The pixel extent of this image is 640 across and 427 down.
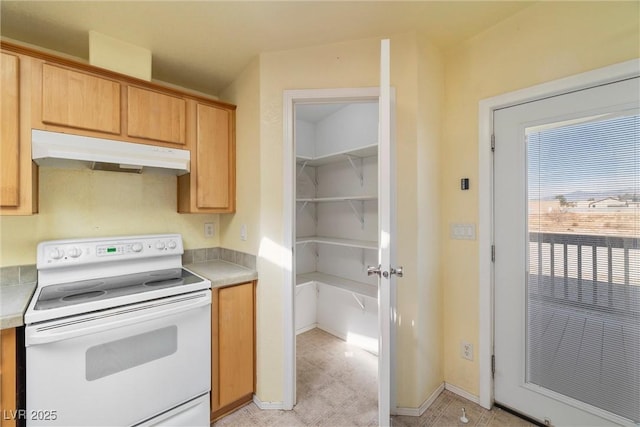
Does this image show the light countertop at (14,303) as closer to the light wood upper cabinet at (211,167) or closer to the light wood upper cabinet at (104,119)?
the light wood upper cabinet at (104,119)

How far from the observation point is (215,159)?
196cm

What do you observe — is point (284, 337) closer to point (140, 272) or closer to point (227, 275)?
point (227, 275)

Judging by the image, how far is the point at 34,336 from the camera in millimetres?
1094

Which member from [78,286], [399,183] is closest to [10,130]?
[78,286]

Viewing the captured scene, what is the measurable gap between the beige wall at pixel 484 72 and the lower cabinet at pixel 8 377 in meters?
2.36

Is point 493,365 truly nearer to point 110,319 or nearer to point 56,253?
point 110,319

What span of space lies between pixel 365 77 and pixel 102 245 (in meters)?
2.01

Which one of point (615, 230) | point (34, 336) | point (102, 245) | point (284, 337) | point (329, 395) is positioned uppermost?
point (615, 230)

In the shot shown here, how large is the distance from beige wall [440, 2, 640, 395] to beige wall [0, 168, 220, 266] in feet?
6.70

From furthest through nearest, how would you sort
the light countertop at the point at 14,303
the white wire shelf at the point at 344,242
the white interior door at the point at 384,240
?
1. the white wire shelf at the point at 344,242
2. the white interior door at the point at 384,240
3. the light countertop at the point at 14,303

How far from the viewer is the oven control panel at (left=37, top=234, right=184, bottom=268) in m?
1.50

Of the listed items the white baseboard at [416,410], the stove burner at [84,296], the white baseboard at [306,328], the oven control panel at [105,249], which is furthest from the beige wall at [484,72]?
the stove burner at [84,296]

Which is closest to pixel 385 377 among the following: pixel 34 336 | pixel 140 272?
pixel 34 336

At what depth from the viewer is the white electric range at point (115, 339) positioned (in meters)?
1.14
